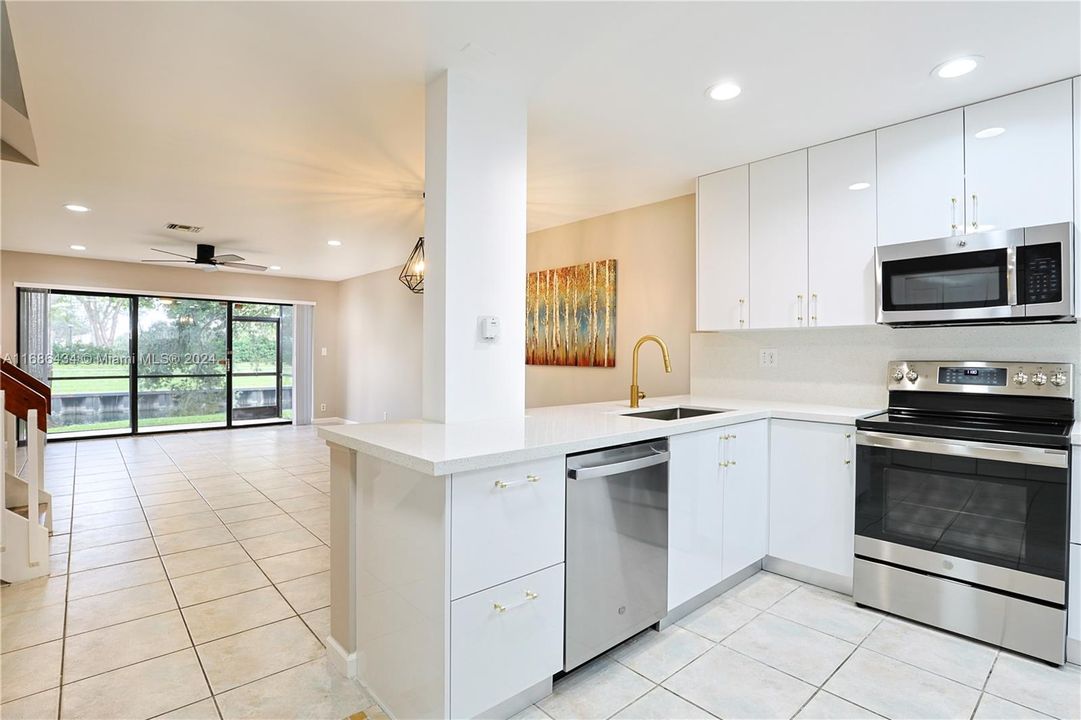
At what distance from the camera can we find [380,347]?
7746 mm

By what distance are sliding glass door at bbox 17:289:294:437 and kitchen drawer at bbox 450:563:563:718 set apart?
7.88 metres

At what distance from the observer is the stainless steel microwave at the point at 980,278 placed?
2.15 m

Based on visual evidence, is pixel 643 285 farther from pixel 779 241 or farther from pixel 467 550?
pixel 467 550

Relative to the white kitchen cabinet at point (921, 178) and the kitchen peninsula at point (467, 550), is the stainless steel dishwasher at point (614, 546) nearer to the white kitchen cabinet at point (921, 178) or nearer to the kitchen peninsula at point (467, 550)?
the kitchen peninsula at point (467, 550)

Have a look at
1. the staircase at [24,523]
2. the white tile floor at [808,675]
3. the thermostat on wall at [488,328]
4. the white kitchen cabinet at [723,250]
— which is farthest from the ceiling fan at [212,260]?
the white tile floor at [808,675]

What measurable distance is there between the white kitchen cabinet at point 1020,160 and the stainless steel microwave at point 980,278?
10cm

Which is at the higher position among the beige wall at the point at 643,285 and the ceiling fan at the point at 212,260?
the ceiling fan at the point at 212,260

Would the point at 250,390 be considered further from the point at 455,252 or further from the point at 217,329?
the point at 455,252

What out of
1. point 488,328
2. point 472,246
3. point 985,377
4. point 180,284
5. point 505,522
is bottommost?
point 505,522

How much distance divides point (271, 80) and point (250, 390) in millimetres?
7097

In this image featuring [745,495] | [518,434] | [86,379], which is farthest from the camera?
[86,379]

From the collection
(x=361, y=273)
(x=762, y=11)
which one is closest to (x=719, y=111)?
(x=762, y=11)

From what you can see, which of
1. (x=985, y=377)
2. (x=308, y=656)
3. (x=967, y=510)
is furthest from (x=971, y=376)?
(x=308, y=656)

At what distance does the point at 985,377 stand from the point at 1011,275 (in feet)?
1.70
